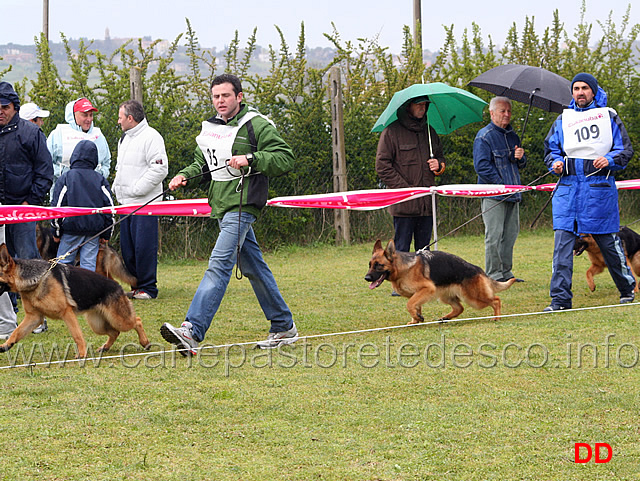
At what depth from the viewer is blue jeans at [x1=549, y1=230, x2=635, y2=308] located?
7492 mm

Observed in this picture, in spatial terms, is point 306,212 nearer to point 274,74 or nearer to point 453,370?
point 274,74

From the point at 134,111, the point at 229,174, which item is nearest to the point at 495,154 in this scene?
the point at 134,111

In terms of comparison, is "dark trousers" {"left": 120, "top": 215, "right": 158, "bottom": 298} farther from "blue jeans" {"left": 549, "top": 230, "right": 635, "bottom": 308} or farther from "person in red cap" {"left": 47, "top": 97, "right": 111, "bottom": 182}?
"blue jeans" {"left": 549, "top": 230, "right": 635, "bottom": 308}

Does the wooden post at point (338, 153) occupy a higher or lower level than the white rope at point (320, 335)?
higher

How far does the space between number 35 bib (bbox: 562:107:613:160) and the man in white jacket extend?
4210 millimetres

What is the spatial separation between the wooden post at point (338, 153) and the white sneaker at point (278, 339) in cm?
752

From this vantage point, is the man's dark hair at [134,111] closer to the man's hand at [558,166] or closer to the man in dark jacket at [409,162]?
the man in dark jacket at [409,162]

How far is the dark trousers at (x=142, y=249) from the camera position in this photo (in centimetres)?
915

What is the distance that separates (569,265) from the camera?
24.7 feet

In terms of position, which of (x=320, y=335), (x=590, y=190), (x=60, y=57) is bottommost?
(x=320, y=335)

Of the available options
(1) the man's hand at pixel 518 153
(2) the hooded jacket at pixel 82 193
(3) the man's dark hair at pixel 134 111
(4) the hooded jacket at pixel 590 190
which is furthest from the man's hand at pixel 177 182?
(1) the man's hand at pixel 518 153

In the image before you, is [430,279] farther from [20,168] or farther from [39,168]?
[20,168]

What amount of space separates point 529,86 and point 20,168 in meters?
5.54

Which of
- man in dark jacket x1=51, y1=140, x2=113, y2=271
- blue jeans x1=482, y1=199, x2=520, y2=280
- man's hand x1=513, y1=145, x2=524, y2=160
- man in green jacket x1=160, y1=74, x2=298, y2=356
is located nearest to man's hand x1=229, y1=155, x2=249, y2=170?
man in green jacket x1=160, y1=74, x2=298, y2=356
